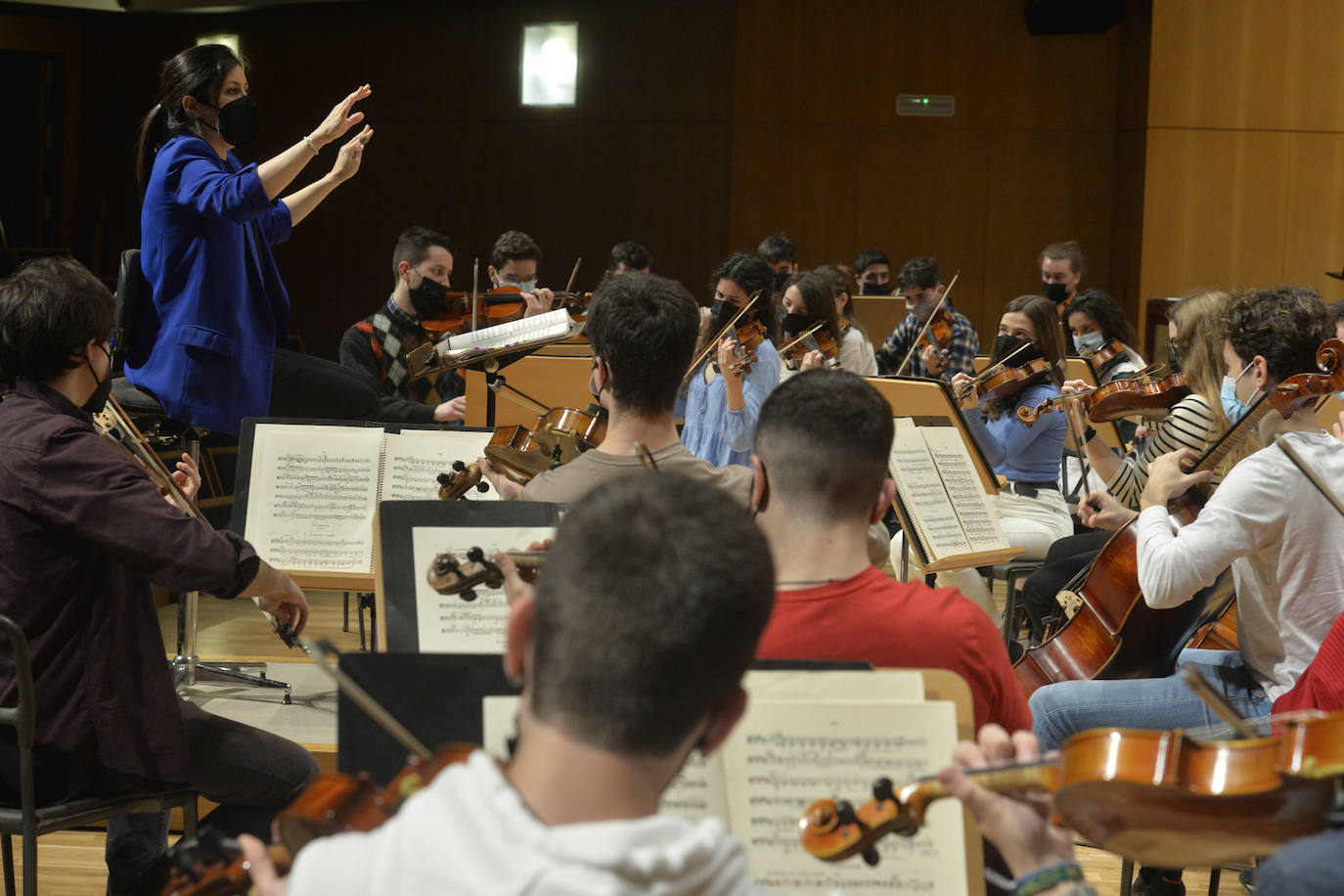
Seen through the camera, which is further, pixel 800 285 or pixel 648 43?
pixel 648 43

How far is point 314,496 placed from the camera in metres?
3.19

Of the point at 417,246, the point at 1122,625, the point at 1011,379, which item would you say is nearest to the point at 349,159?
the point at 417,246

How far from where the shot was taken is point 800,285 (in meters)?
5.71

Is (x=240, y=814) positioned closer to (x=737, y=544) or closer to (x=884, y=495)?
(x=884, y=495)

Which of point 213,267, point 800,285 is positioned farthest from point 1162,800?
point 800,285

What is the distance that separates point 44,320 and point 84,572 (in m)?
0.44

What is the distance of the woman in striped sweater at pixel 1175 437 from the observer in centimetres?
314

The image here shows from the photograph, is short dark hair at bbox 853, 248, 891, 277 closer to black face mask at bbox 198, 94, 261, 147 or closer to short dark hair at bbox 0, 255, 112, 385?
black face mask at bbox 198, 94, 261, 147

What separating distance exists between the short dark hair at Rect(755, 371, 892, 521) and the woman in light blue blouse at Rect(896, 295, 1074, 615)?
2533mm

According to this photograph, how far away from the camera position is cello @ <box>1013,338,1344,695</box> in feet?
A: 10.1

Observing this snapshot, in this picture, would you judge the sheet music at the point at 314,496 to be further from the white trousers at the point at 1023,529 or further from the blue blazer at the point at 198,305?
the white trousers at the point at 1023,529

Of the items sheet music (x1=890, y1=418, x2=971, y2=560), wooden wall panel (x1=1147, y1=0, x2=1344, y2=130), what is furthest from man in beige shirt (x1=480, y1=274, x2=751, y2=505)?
wooden wall panel (x1=1147, y1=0, x2=1344, y2=130)

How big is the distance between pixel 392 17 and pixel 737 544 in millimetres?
9924

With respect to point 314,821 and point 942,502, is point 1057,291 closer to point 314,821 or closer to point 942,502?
point 942,502
